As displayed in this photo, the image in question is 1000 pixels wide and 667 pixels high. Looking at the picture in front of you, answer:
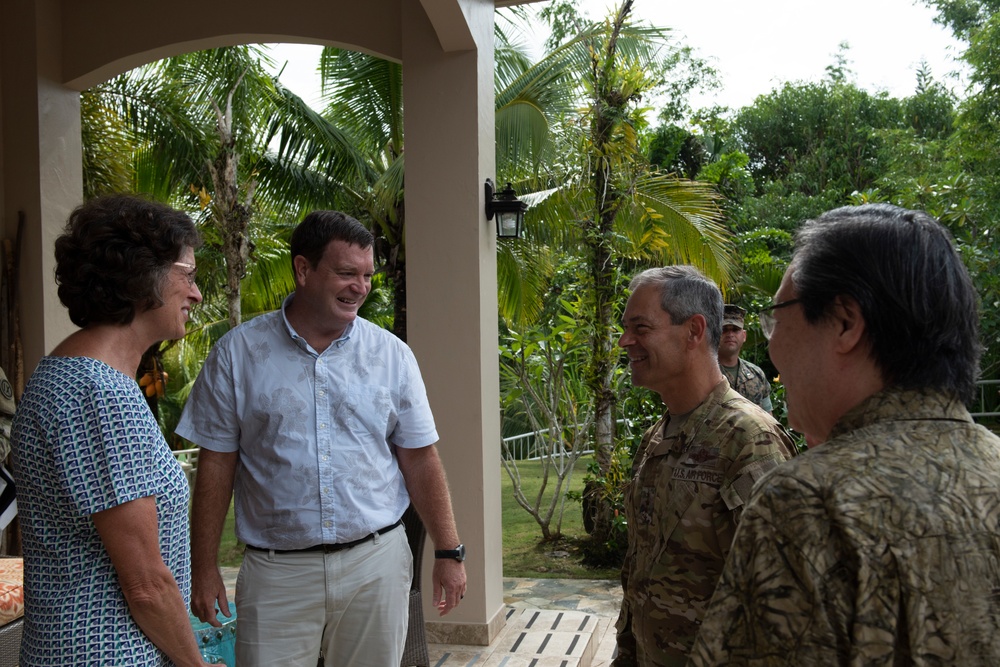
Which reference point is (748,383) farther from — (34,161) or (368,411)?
(34,161)

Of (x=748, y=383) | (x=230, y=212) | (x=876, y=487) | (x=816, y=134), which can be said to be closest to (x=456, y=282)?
(x=748, y=383)

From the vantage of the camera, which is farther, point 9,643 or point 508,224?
point 508,224

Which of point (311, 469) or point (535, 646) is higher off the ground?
point (311, 469)

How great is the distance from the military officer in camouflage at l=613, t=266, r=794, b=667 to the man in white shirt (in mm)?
836

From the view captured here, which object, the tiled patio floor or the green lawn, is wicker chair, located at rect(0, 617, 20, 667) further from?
the green lawn

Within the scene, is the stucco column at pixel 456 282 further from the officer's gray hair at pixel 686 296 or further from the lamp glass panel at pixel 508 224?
the officer's gray hair at pixel 686 296

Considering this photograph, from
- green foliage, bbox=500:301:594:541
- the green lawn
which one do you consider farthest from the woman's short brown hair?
green foliage, bbox=500:301:594:541

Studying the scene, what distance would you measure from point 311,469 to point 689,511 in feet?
3.90

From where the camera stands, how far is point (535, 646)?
4914 millimetres

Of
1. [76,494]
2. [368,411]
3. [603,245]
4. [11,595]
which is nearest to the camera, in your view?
[76,494]

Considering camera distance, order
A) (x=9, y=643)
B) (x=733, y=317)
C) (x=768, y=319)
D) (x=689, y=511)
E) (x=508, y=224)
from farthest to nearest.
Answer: (x=733, y=317) → (x=508, y=224) → (x=9, y=643) → (x=689, y=511) → (x=768, y=319)

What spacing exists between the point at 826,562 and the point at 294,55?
1703cm

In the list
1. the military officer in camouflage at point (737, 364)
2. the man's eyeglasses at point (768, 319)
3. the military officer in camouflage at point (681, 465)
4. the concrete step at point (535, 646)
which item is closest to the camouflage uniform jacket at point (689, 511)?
the military officer in camouflage at point (681, 465)

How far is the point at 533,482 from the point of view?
12.2 metres
